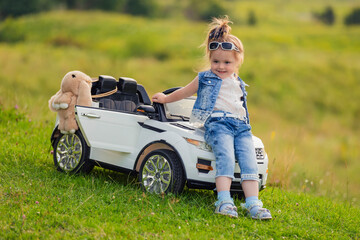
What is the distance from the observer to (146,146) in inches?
209

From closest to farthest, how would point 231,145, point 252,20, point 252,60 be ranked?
point 231,145
point 252,60
point 252,20

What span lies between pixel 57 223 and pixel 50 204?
47 cm

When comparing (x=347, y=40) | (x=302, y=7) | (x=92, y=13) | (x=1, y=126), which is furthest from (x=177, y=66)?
(x=1, y=126)

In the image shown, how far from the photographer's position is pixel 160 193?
5.17m

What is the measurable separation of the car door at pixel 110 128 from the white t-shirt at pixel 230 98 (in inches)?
36.9

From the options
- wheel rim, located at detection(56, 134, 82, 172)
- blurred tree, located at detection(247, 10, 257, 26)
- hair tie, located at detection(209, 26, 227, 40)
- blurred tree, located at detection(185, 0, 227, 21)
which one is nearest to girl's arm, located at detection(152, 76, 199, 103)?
hair tie, located at detection(209, 26, 227, 40)

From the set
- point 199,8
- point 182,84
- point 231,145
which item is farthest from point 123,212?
point 199,8

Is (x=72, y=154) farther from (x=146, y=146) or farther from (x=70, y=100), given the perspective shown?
(x=146, y=146)

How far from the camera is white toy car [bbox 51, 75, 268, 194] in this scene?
16.3 feet

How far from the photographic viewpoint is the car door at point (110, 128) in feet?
18.1

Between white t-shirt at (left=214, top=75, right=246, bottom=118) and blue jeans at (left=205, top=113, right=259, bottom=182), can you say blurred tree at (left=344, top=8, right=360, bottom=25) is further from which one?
blue jeans at (left=205, top=113, right=259, bottom=182)

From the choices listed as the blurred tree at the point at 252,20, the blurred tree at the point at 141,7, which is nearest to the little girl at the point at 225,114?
the blurred tree at the point at 141,7

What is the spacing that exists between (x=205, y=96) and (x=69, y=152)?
198 centimetres

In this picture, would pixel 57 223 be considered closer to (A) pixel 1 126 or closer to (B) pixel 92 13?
(A) pixel 1 126
